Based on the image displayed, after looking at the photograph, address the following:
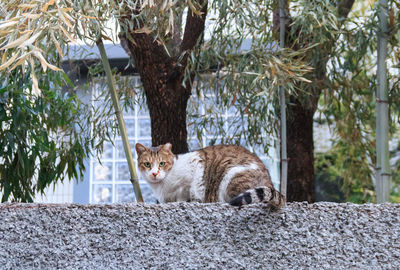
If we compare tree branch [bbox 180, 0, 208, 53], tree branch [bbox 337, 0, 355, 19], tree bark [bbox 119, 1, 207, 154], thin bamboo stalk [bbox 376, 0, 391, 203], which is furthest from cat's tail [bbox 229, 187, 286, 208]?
tree branch [bbox 337, 0, 355, 19]

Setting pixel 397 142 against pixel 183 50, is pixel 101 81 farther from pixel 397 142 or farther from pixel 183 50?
pixel 397 142

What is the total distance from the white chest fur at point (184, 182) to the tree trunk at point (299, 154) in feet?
4.65

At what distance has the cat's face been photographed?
97.3 inches

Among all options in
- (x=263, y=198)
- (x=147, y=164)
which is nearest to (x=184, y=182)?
(x=147, y=164)

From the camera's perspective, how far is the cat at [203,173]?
2.24 metres

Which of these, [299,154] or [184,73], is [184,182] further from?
[299,154]

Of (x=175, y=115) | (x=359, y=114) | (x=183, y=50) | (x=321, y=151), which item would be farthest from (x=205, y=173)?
(x=321, y=151)

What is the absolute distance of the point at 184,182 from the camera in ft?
7.96

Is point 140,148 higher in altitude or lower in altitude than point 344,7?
lower

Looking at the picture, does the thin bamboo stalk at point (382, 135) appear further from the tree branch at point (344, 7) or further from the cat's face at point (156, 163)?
the cat's face at point (156, 163)

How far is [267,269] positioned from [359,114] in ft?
7.50

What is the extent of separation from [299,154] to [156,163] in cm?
155

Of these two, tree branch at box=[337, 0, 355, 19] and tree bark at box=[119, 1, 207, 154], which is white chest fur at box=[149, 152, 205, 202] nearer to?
tree bark at box=[119, 1, 207, 154]

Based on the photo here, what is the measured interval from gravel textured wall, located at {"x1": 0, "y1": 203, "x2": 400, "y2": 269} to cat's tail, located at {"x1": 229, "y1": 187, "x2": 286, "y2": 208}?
31mm
